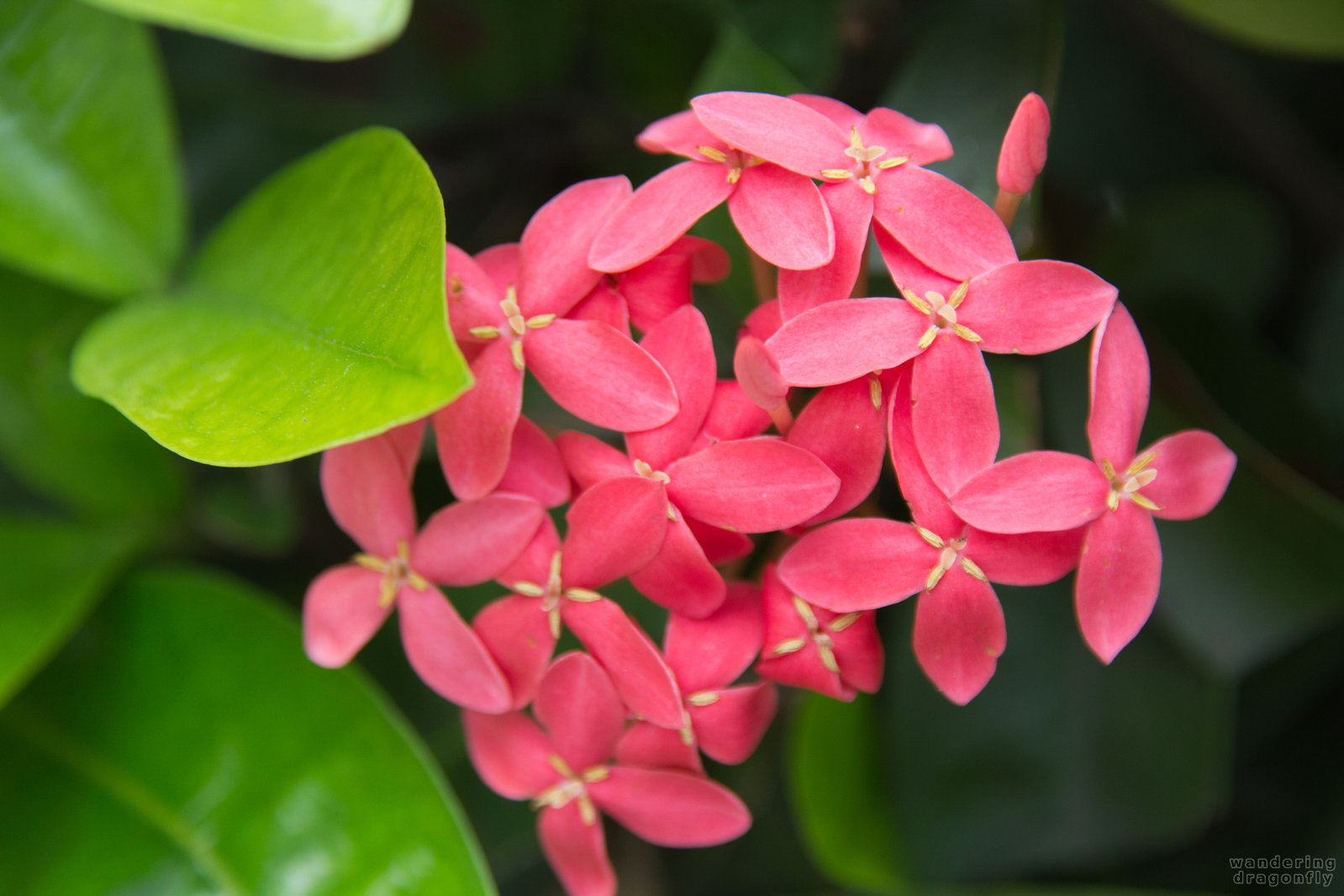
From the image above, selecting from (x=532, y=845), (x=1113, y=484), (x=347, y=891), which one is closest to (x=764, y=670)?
(x=1113, y=484)

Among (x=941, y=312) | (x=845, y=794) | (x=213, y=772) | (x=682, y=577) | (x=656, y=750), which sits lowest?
(x=845, y=794)

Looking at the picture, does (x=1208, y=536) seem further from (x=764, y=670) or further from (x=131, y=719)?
(x=131, y=719)

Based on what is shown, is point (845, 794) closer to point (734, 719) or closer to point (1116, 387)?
point (734, 719)

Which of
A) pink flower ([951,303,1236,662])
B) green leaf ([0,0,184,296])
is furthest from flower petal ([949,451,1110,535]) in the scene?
green leaf ([0,0,184,296])

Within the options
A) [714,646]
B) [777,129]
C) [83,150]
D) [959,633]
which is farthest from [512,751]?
[83,150]

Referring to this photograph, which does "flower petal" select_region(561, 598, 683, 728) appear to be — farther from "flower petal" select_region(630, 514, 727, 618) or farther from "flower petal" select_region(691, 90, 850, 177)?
"flower petal" select_region(691, 90, 850, 177)
